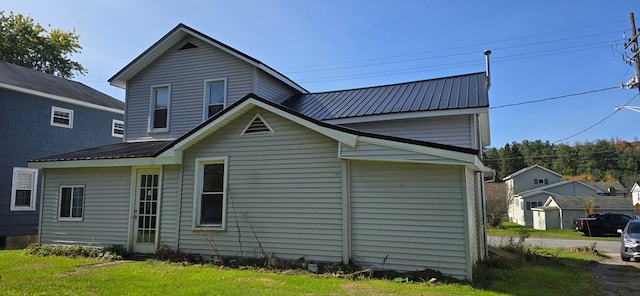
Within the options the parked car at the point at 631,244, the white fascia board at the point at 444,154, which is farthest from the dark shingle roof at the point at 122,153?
the parked car at the point at 631,244

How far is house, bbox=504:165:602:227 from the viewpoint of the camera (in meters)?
41.5

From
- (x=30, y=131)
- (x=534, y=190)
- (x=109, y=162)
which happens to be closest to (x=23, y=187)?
(x=30, y=131)

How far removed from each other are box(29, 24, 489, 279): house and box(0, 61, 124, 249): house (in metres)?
5.72

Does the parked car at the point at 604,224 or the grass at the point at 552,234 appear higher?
the parked car at the point at 604,224

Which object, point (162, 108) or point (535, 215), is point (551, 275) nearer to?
point (162, 108)

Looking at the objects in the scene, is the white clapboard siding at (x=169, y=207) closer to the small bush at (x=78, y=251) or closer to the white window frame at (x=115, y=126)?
the small bush at (x=78, y=251)

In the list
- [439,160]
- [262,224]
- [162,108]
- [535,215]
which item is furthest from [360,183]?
[535,215]

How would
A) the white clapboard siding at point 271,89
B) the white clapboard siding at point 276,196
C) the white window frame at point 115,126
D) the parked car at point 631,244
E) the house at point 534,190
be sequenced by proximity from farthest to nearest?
1. the house at point 534,190
2. the white window frame at point 115,126
3. the parked car at point 631,244
4. the white clapboard siding at point 271,89
5. the white clapboard siding at point 276,196

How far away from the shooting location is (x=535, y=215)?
125 feet

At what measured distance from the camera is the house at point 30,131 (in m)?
16.1

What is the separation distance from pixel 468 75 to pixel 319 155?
7.17 metres

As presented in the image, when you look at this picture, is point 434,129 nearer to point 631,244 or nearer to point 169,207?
point 169,207

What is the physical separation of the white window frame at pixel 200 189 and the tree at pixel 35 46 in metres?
26.7

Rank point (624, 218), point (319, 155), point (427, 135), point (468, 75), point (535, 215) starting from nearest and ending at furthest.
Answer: point (319, 155), point (427, 135), point (468, 75), point (624, 218), point (535, 215)
